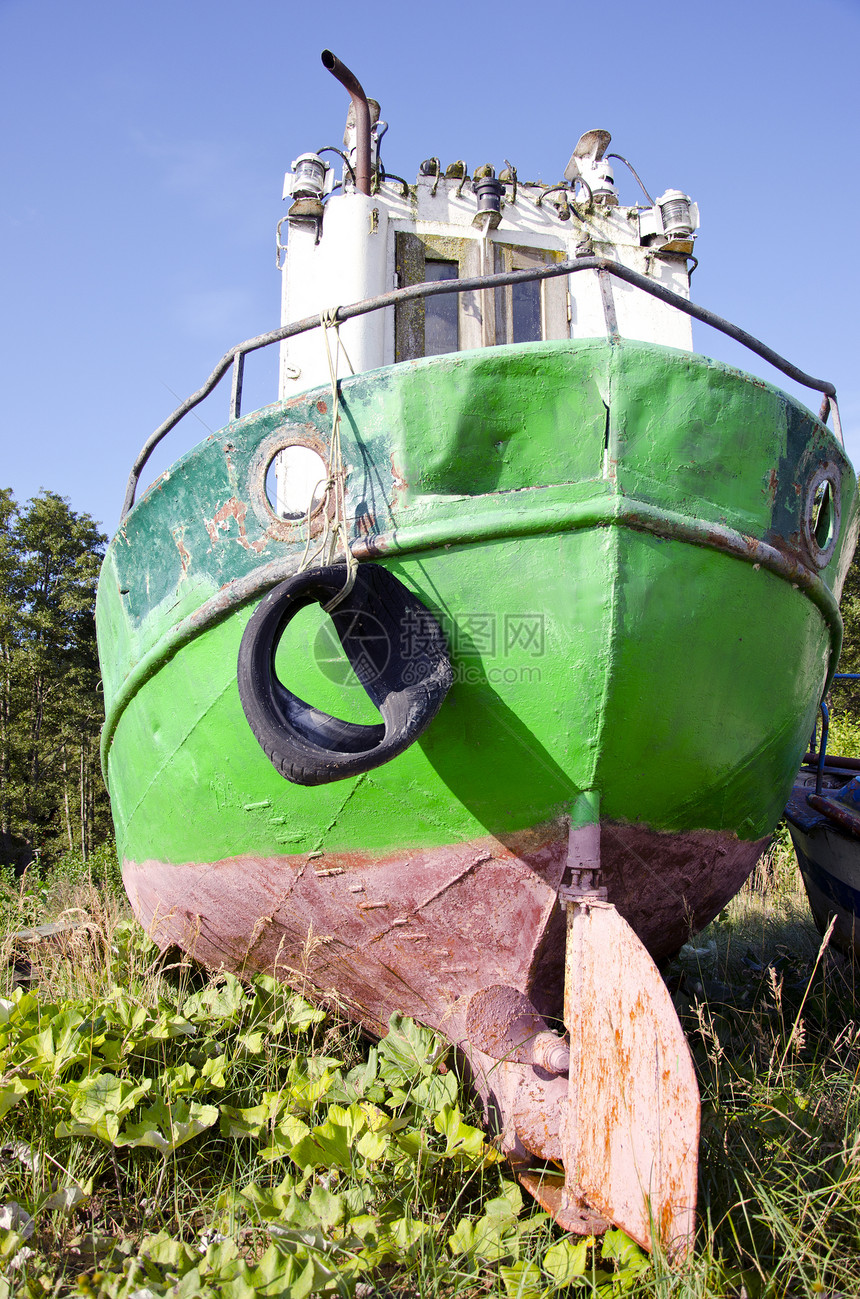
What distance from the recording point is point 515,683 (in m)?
2.25

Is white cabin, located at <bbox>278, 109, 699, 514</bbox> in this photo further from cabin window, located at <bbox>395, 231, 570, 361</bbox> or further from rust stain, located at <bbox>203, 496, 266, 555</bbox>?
rust stain, located at <bbox>203, 496, 266, 555</bbox>

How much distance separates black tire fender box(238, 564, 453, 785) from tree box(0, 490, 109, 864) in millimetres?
16773

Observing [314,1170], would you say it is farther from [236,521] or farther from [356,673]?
[236,521]

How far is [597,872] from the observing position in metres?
2.36

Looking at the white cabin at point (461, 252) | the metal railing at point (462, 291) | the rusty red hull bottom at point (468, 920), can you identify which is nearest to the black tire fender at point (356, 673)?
the rusty red hull bottom at point (468, 920)

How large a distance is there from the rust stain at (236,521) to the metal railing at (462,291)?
28cm

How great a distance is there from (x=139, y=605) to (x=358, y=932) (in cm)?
144

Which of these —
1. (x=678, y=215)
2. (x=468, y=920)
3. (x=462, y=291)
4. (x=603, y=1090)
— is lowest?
(x=603, y=1090)

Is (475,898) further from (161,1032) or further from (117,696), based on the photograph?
(117,696)

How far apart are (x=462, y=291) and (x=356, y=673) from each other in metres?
1.46

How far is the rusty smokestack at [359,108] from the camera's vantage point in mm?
3936

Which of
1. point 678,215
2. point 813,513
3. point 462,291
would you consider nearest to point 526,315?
point 678,215

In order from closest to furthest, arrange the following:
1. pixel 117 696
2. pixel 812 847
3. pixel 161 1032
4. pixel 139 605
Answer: pixel 161 1032 < pixel 139 605 < pixel 117 696 < pixel 812 847

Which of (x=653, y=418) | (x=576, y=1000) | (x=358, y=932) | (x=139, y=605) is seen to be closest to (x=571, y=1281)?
(x=576, y=1000)
